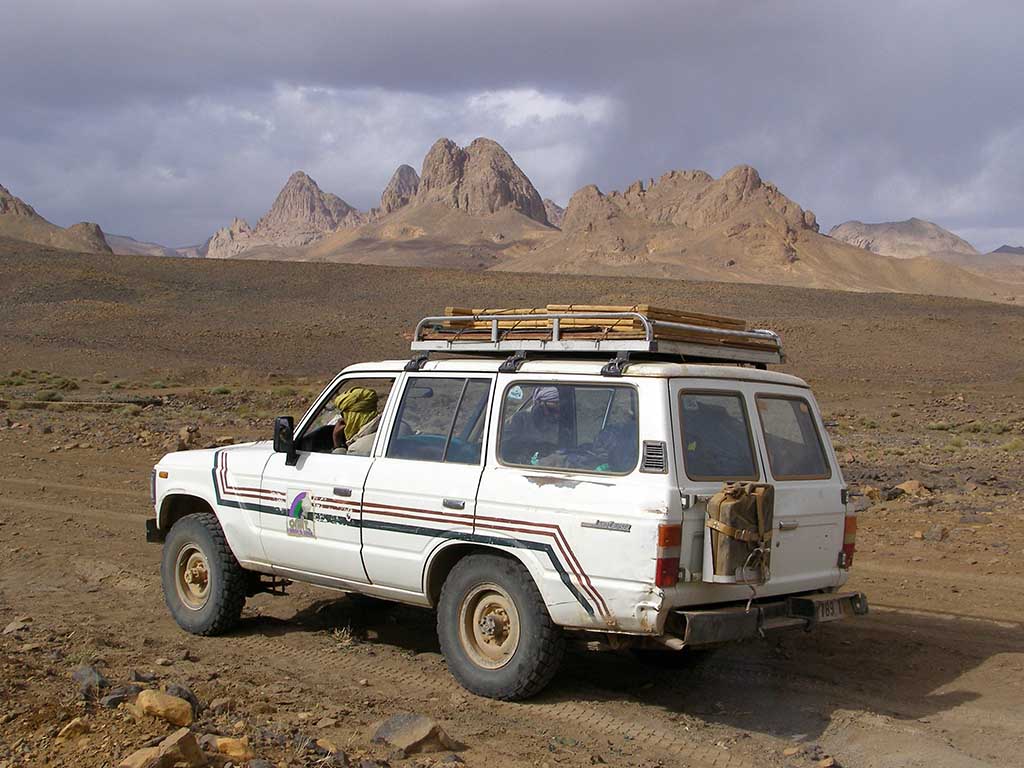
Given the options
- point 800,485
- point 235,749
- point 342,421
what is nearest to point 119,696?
point 235,749

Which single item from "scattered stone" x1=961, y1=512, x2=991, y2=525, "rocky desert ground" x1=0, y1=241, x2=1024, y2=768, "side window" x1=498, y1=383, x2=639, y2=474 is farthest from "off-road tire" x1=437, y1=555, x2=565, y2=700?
"scattered stone" x1=961, y1=512, x2=991, y2=525

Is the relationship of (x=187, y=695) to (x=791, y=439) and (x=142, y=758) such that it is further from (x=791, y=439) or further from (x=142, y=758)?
(x=791, y=439)

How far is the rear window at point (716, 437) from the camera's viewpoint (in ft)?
19.1

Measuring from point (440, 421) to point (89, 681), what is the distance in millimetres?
2464

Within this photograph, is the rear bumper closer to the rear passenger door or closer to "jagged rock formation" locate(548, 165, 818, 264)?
the rear passenger door

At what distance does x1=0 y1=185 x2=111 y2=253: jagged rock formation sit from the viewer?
139m

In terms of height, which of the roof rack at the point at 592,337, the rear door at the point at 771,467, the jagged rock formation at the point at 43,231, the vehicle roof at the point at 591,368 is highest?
the jagged rock formation at the point at 43,231

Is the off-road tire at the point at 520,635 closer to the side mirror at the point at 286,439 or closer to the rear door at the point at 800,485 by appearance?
the rear door at the point at 800,485

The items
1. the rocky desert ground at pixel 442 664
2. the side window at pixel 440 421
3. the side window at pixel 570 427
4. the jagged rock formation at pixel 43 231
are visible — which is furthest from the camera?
the jagged rock formation at pixel 43 231

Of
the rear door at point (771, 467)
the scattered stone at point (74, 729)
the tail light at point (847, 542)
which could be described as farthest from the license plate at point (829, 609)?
the scattered stone at point (74, 729)

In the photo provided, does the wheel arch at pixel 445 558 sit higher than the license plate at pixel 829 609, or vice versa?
the wheel arch at pixel 445 558

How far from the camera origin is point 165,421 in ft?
78.5

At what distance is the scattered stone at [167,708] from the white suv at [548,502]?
1.67m

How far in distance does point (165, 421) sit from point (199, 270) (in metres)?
43.5
